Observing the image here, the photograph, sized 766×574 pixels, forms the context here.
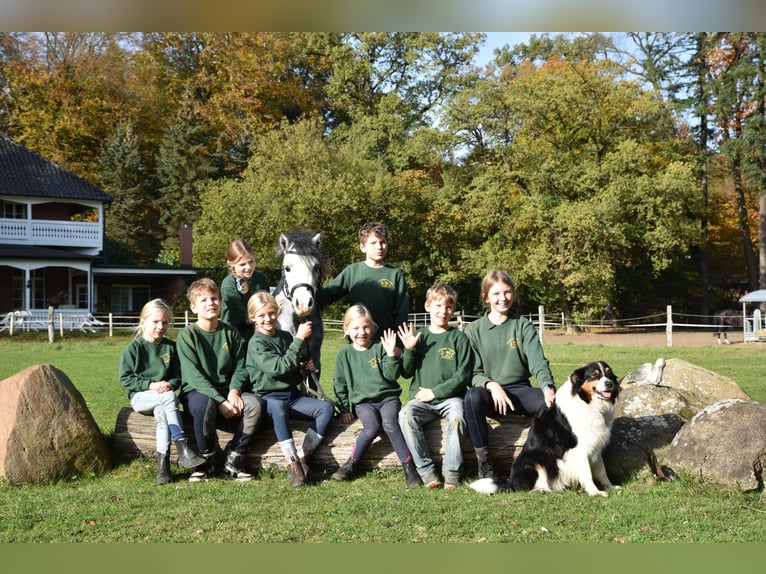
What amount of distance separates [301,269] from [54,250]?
96.9 feet

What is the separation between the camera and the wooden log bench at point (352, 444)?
6.00 metres

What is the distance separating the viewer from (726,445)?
552 cm

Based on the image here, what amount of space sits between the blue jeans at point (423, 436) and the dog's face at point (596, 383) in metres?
0.91

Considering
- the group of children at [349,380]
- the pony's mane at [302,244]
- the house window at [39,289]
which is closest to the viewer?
the group of children at [349,380]

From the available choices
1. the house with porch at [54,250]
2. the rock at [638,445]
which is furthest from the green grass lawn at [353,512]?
the house with porch at [54,250]

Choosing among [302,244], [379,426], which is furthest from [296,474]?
[302,244]

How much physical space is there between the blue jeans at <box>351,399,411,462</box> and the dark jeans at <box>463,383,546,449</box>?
20.2 inches

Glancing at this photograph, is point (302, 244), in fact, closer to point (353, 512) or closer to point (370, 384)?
point (370, 384)

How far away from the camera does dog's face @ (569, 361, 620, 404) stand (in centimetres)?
516

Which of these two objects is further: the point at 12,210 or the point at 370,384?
the point at 12,210

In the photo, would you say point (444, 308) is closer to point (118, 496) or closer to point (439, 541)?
point (439, 541)

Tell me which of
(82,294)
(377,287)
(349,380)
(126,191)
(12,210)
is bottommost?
(349,380)

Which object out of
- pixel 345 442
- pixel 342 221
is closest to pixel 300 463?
pixel 345 442

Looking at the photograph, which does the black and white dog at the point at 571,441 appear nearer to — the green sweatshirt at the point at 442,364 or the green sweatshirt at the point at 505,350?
the green sweatshirt at the point at 505,350
